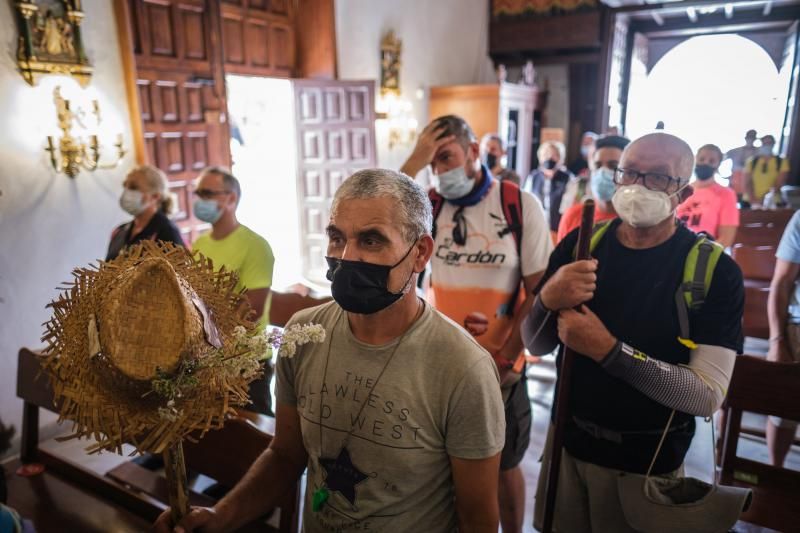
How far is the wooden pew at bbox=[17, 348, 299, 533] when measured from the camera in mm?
1581

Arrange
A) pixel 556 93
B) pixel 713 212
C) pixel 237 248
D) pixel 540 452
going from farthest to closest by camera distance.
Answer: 1. pixel 556 93
2. pixel 713 212
3. pixel 540 452
4. pixel 237 248

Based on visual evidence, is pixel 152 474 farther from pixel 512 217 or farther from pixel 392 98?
pixel 392 98

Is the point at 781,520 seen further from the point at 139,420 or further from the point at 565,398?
the point at 139,420

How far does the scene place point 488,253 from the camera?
2.13 meters

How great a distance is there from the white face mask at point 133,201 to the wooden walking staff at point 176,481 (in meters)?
2.42

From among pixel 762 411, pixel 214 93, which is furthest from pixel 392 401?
pixel 214 93

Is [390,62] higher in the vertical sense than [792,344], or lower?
higher

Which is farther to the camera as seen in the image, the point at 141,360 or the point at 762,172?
the point at 762,172

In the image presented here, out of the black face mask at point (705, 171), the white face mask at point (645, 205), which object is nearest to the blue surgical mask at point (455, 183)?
the white face mask at point (645, 205)

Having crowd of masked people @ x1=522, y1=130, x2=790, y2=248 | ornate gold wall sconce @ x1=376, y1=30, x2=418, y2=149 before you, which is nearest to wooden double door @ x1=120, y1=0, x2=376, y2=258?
ornate gold wall sconce @ x1=376, y1=30, x2=418, y2=149

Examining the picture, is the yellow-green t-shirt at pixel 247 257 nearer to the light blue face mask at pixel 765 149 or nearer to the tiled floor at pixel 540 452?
the tiled floor at pixel 540 452

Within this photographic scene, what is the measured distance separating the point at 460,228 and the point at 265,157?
836 cm

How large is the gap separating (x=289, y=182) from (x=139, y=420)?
31.1 ft

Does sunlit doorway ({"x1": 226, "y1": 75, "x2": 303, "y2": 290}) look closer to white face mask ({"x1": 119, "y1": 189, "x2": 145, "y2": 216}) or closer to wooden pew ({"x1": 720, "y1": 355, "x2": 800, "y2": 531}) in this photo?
white face mask ({"x1": 119, "y1": 189, "x2": 145, "y2": 216})
